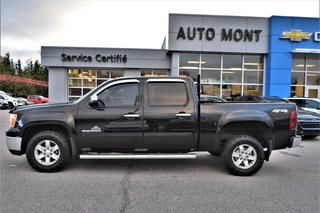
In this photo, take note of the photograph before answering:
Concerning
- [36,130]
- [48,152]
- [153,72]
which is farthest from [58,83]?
[48,152]

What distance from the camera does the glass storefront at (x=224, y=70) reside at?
68.2ft

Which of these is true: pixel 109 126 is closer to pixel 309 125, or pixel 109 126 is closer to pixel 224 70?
pixel 309 125

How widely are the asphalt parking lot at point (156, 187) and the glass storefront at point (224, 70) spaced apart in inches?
581

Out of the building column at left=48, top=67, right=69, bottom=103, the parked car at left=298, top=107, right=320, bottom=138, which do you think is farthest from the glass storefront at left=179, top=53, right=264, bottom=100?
the parked car at left=298, top=107, right=320, bottom=138

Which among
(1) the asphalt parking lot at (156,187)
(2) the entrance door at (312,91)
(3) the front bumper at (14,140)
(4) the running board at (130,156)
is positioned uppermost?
(2) the entrance door at (312,91)

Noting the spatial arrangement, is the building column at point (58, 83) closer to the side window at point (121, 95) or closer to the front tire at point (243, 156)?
the side window at point (121, 95)

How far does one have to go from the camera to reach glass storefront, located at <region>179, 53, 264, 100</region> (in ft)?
68.2

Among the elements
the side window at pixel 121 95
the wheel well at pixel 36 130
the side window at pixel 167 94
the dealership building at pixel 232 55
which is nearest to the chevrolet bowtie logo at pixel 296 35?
the dealership building at pixel 232 55

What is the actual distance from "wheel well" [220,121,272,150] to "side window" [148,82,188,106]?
1.06 m

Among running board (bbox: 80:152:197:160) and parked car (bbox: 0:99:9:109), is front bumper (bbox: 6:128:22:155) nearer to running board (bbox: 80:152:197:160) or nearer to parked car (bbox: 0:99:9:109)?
running board (bbox: 80:152:197:160)

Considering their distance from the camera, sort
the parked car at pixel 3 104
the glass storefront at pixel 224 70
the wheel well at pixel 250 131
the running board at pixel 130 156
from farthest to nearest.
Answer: the parked car at pixel 3 104, the glass storefront at pixel 224 70, the wheel well at pixel 250 131, the running board at pixel 130 156

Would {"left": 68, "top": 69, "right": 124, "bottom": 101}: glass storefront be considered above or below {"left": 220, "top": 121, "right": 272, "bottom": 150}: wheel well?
above

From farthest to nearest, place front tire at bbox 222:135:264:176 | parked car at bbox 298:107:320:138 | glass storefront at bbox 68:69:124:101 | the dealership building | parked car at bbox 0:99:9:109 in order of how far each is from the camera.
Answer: parked car at bbox 0:99:9:109, glass storefront at bbox 68:69:124:101, the dealership building, parked car at bbox 298:107:320:138, front tire at bbox 222:135:264:176

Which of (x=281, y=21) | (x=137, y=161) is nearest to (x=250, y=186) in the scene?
(x=137, y=161)
